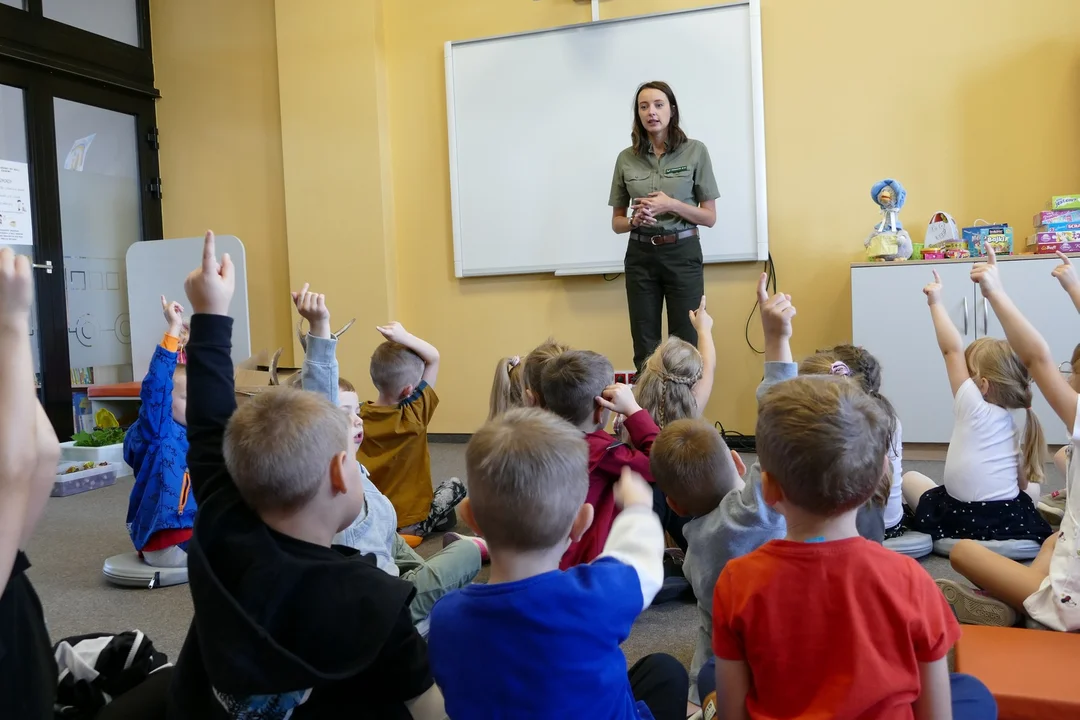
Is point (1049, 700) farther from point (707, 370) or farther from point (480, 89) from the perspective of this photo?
point (480, 89)

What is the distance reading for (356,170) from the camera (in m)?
4.97

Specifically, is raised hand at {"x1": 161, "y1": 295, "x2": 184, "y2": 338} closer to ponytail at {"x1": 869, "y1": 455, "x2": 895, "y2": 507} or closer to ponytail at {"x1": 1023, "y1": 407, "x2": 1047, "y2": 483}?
ponytail at {"x1": 869, "y1": 455, "x2": 895, "y2": 507}

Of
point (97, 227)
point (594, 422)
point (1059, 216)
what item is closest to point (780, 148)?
point (1059, 216)

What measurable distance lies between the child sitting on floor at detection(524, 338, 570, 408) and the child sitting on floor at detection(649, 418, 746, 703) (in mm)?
606

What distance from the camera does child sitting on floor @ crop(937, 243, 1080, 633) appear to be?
1584 mm

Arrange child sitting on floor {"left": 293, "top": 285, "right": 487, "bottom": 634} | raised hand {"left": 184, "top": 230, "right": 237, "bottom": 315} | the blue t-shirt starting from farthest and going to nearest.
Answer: child sitting on floor {"left": 293, "top": 285, "right": 487, "bottom": 634} < raised hand {"left": 184, "top": 230, "right": 237, "bottom": 315} < the blue t-shirt

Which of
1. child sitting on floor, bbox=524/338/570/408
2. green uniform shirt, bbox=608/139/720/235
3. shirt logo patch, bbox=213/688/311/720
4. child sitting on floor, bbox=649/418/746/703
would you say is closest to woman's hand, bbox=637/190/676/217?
green uniform shirt, bbox=608/139/720/235

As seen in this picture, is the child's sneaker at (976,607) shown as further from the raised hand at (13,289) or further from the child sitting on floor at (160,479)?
the child sitting on floor at (160,479)

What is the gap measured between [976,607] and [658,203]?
7.51 ft

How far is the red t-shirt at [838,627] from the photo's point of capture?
98cm

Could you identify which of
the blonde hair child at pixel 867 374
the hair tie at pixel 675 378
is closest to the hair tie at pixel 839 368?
the blonde hair child at pixel 867 374

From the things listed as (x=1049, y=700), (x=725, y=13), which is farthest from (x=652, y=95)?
(x=1049, y=700)

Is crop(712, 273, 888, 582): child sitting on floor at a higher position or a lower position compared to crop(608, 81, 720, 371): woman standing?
lower

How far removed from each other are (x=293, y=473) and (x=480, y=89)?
407 centimetres
